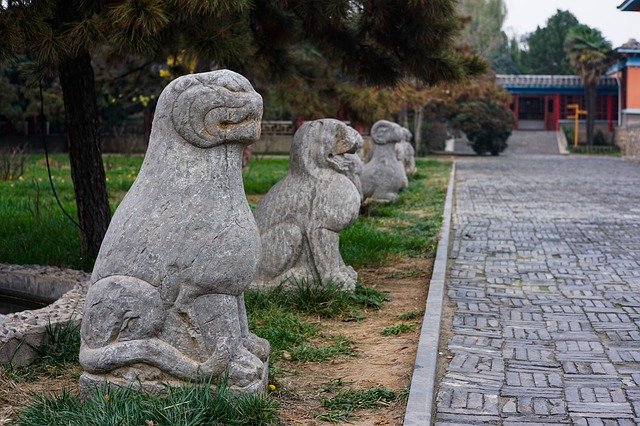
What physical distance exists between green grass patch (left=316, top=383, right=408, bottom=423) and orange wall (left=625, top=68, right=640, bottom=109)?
152ft

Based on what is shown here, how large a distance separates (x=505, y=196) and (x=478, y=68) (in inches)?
446

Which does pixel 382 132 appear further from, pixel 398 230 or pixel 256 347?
pixel 256 347

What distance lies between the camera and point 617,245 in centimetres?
1236

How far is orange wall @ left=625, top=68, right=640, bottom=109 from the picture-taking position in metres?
48.8

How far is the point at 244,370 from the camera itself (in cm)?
517

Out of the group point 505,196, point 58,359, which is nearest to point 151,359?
point 58,359

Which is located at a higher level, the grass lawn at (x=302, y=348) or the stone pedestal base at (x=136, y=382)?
the stone pedestal base at (x=136, y=382)

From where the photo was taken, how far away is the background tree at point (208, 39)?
6992 millimetres

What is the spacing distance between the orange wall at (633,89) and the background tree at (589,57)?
2.46m

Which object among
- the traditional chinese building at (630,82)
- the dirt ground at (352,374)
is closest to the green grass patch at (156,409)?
the dirt ground at (352,374)

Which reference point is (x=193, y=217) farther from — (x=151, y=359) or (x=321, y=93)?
(x=321, y=93)

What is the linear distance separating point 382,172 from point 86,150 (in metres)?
8.95

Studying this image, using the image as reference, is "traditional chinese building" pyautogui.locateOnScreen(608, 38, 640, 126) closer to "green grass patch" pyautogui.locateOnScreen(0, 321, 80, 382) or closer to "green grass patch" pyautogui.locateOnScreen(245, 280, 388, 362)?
"green grass patch" pyautogui.locateOnScreen(245, 280, 388, 362)

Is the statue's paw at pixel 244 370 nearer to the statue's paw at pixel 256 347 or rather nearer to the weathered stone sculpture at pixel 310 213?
the statue's paw at pixel 256 347
